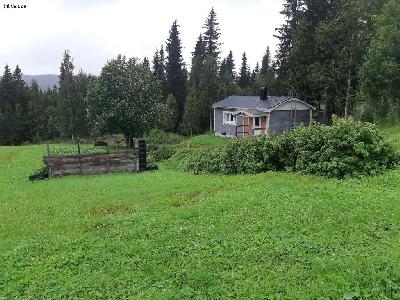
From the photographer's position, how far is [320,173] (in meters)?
15.6

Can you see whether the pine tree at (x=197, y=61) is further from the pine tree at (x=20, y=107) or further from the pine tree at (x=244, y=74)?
the pine tree at (x=20, y=107)

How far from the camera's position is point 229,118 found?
45.2m

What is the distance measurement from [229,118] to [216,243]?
→ 36.4 metres

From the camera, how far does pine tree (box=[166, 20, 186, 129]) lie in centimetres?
6938

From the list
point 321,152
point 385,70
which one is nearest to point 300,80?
point 385,70

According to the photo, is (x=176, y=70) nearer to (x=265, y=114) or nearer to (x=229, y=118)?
(x=229, y=118)

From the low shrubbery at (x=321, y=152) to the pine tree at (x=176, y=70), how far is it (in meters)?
50.4

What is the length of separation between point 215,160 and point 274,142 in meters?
4.01

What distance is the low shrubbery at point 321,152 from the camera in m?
15.0

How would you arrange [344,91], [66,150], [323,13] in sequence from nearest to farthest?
[66,150] → [344,91] → [323,13]

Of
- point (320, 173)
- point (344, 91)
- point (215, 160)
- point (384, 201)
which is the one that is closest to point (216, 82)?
point (344, 91)

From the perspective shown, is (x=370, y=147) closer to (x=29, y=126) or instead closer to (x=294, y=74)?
(x=294, y=74)

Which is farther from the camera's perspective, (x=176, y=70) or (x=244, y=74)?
(x=244, y=74)

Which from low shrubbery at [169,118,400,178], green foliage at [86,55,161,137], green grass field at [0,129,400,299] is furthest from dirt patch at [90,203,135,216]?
green foliage at [86,55,161,137]
